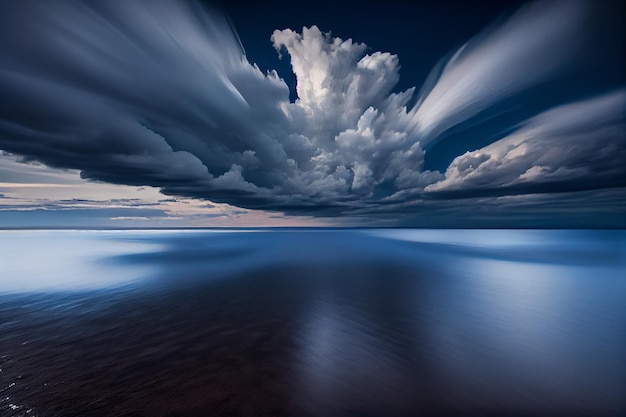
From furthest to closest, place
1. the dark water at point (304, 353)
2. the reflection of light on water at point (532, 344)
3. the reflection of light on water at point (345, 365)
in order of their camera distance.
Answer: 1. the reflection of light on water at point (532, 344)
2. the reflection of light on water at point (345, 365)
3. the dark water at point (304, 353)

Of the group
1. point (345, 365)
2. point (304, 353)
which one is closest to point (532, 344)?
point (345, 365)

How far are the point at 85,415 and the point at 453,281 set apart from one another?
3284 centimetres

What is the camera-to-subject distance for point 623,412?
8.09 meters

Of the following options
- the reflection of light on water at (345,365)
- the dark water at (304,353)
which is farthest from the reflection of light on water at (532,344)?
the reflection of light on water at (345,365)

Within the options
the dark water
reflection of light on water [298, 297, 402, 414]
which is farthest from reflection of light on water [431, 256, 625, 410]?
reflection of light on water [298, 297, 402, 414]

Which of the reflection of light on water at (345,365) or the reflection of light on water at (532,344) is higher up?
the reflection of light on water at (345,365)

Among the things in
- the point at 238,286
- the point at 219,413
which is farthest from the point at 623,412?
the point at 238,286

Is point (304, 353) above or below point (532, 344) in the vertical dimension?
above

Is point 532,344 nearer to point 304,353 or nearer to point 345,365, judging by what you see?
point 345,365

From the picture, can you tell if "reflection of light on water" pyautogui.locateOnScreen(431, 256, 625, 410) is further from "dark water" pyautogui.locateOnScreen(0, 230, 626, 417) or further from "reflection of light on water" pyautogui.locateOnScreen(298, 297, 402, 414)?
"reflection of light on water" pyautogui.locateOnScreen(298, 297, 402, 414)

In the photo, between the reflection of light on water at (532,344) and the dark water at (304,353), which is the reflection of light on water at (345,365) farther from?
the reflection of light on water at (532,344)

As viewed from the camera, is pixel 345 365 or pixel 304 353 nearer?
pixel 345 365

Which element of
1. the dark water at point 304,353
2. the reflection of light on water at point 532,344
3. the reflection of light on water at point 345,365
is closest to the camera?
the dark water at point 304,353

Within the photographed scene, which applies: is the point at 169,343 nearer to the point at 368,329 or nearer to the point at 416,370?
the point at 368,329
